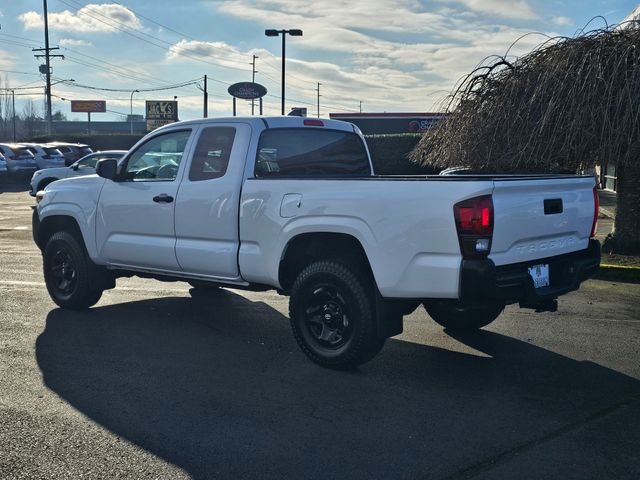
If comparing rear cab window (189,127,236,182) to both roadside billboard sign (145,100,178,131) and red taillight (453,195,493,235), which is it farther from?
roadside billboard sign (145,100,178,131)

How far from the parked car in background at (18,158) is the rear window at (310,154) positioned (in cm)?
2753

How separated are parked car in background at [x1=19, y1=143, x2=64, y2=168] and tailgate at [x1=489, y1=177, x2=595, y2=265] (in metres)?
30.5

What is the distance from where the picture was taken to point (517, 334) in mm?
6520

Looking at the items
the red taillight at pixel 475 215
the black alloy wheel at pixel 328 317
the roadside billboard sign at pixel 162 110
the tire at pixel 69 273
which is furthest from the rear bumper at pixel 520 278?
the roadside billboard sign at pixel 162 110

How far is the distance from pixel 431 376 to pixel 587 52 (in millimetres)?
6713

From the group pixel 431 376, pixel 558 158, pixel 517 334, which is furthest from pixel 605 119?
pixel 431 376

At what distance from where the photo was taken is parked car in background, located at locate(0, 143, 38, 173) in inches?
1212

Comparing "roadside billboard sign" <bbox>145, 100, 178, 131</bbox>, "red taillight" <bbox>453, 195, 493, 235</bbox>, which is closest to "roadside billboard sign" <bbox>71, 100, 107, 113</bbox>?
"roadside billboard sign" <bbox>145, 100, 178, 131</bbox>

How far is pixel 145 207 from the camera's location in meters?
6.64

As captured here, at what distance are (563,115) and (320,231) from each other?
19.5 ft

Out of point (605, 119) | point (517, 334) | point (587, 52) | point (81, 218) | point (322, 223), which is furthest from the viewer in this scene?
point (587, 52)

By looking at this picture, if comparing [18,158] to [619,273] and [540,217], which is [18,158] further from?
[540,217]

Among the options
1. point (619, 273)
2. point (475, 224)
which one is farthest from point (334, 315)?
point (619, 273)

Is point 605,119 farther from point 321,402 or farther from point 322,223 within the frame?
point 321,402
